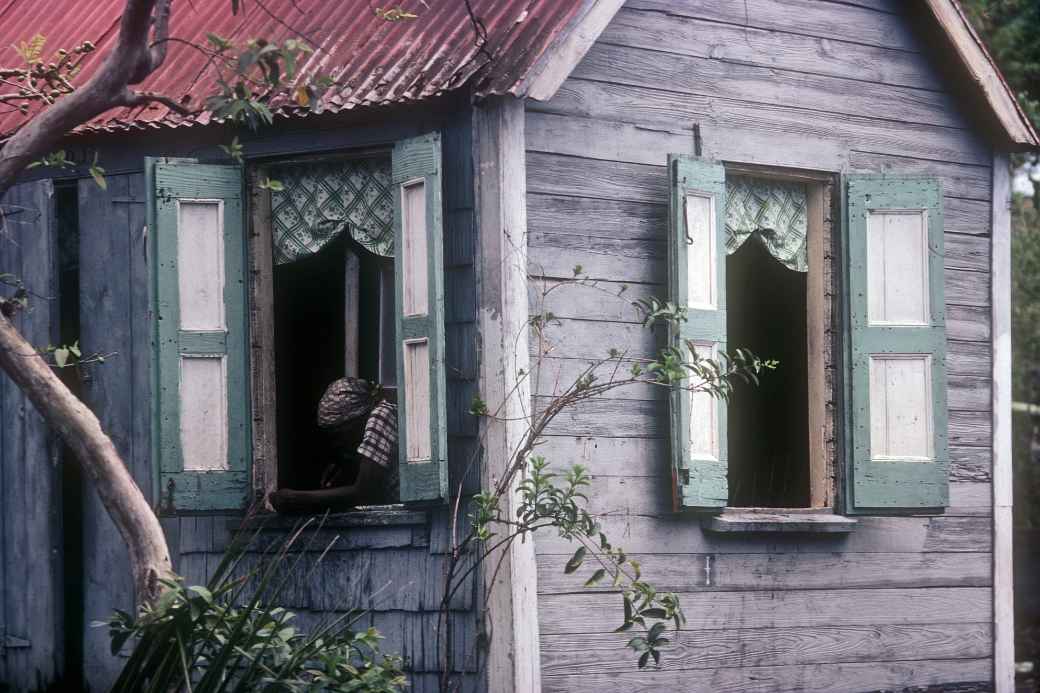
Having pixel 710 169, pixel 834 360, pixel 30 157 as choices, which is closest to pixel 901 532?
pixel 834 360

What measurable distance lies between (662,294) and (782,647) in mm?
1741

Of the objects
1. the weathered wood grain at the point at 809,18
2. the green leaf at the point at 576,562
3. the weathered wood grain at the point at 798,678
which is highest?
the weathered wood grain at the point at 809,18

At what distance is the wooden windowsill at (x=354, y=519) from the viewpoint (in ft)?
24.7

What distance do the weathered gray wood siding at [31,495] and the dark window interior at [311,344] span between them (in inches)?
44.6

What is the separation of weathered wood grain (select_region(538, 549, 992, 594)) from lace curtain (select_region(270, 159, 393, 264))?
169 cm

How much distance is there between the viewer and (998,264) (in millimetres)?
9008

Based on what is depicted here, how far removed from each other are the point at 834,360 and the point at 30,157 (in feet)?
12.8

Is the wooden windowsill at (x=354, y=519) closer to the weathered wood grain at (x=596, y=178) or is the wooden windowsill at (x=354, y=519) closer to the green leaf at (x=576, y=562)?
the green leaf at (x=576, y=562)

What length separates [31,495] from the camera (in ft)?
28.6

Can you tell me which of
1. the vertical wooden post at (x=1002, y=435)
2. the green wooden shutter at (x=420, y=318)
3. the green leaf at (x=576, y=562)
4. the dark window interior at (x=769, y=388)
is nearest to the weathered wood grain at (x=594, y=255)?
the green wooden shutter at (x=420, y=318)

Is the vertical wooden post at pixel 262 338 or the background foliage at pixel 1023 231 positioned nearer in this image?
the vertical wooden post at pixel 262 338

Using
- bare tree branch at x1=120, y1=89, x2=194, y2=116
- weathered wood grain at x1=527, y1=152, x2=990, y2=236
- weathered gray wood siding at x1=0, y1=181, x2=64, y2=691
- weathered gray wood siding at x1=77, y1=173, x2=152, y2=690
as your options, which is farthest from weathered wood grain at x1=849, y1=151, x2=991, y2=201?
weathered gray wood siding at x1=0, y1=181, x2=64, y2=691

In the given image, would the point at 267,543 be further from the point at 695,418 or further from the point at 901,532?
the point at 901,532

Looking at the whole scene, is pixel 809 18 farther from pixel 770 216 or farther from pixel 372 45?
pixel 372 45
